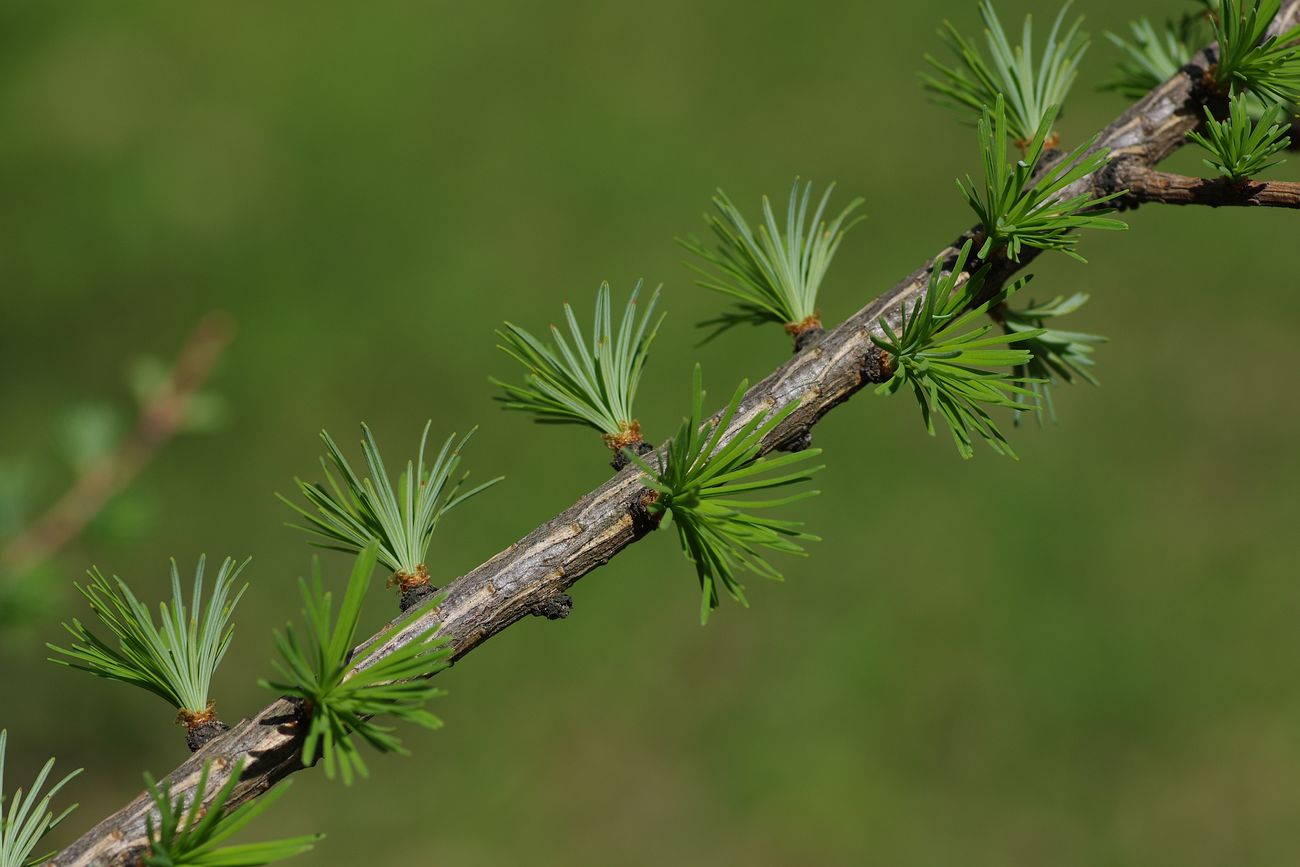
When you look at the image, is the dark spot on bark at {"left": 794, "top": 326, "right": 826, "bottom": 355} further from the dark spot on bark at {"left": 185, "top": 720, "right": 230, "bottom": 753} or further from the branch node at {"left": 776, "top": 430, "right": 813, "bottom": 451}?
the dark spot on bark at {"left": 185, "top": 720, "right": 230, "bottom": 753}

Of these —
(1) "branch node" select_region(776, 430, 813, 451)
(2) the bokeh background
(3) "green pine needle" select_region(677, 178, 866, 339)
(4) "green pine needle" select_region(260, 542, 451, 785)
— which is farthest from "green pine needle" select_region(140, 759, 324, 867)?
(2) the bokeh background

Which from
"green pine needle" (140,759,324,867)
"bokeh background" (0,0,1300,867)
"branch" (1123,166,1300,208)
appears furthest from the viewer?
"bokeh background" (0,0,1300,867)

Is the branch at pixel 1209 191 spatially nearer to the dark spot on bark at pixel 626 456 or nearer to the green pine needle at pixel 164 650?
the dark spot on bark at pixel 626 456

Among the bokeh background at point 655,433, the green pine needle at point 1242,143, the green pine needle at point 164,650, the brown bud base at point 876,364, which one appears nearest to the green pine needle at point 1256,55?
the green pine needle at point 1242,143

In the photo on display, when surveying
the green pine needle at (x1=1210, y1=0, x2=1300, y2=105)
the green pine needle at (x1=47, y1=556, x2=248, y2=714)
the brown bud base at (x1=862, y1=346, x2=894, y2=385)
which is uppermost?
the green pine needle at (x1=47, y1=556, x2=248, y2=714)

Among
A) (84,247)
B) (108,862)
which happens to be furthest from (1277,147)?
(84,247)

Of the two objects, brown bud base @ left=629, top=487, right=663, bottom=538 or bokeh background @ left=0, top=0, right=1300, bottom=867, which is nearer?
brown bud base @ left=629, top=487, right=663, bottom=538
